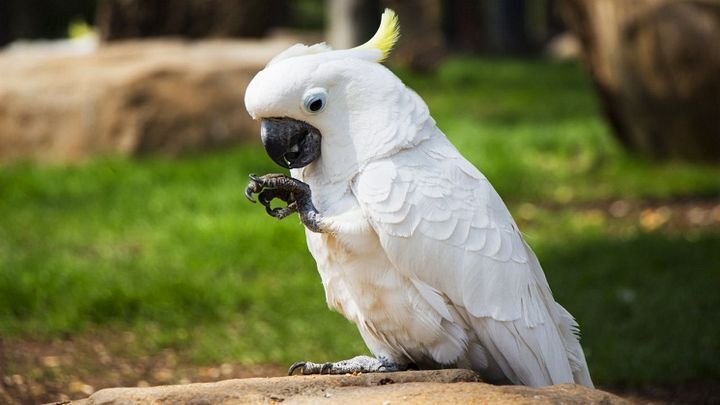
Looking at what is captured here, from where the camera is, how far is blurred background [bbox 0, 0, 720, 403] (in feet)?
16.1

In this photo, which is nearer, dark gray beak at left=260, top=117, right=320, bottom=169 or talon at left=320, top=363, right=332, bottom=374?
dark gray beak at left=260, top=117, right=320, bottom=169

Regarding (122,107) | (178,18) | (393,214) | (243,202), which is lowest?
(243,202)

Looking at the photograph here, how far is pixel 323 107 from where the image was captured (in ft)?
9.34

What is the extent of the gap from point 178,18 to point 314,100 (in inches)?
308

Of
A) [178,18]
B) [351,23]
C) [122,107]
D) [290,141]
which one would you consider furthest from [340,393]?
[178,18]

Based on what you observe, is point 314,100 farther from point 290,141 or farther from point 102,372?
point 102,372

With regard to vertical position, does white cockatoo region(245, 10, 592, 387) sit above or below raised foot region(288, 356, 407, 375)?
above

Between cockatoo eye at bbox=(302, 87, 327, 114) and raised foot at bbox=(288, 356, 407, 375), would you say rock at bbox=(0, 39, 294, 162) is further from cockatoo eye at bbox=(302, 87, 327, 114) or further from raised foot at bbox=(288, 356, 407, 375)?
cockatoo eye at bbox=(302, 87, 327, 114)

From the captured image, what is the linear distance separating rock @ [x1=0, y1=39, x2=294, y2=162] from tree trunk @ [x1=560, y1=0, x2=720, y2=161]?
275 cm

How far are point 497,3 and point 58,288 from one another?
13.6 metres

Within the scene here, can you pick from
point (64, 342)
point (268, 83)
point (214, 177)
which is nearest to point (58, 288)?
point (64, 342)

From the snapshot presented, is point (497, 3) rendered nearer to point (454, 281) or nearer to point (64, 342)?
point (64, 342)

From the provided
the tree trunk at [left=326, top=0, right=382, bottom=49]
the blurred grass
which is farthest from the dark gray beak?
the tree trunk at [left=326, top=0, right=382, bottom=49]

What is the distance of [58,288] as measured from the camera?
18.0 feet
